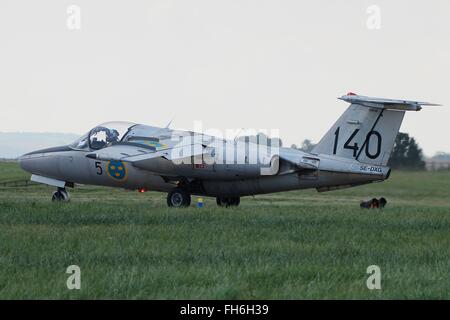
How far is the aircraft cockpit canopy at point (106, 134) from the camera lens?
28016mm

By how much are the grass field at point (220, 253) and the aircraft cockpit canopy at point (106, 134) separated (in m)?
5.83

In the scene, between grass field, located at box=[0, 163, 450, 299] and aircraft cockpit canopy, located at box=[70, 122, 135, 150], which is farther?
aircraft cockpit canopy, located at box=[70, 122, 135, 150]

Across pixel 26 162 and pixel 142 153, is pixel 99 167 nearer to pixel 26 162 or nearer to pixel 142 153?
pixel 142 153

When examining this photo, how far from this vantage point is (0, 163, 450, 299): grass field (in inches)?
418

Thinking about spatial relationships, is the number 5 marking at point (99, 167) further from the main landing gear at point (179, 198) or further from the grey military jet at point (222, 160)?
the main landing gear at point (179, 198)

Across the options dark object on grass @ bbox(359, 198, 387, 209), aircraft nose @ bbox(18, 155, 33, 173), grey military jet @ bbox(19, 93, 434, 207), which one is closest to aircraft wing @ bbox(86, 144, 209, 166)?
grey military jet @ bbox(19, 93, 434, 207)

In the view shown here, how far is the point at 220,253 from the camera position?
1357 centimetres

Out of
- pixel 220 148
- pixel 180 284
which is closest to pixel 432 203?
pixel 220 148

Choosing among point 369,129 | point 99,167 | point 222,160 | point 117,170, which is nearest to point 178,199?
point 222,160

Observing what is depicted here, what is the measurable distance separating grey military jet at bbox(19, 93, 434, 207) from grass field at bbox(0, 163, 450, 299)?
3.24 meters

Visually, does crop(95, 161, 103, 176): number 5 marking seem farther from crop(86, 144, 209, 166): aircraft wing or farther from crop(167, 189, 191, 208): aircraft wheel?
crop(167, 189, 191, 208): aircraft wheel

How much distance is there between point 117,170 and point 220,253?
572 inches

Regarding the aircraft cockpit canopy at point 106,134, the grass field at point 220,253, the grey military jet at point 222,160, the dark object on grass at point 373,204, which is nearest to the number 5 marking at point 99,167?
Answer: the grey military jet at point 222,160
